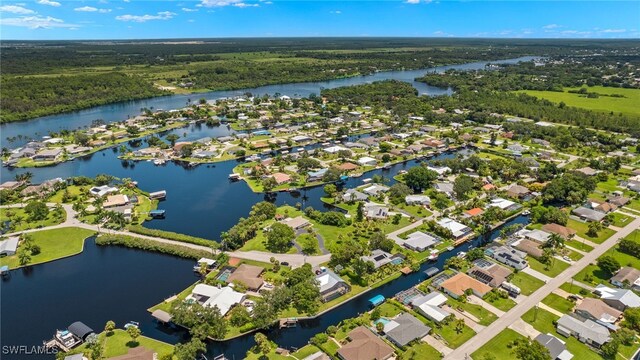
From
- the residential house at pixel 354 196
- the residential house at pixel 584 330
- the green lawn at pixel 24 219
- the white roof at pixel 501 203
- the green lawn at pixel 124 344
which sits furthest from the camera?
the residential house at pixel 354 196

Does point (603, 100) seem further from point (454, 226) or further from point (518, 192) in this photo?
point (454, 226)

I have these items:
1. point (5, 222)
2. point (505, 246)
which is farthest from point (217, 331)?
point (5, 222)

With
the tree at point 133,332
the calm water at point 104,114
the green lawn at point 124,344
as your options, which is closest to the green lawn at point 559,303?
the green lawn at point 124,344

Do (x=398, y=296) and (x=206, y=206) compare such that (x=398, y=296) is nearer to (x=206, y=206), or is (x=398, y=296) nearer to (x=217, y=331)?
(x=217, y=331)

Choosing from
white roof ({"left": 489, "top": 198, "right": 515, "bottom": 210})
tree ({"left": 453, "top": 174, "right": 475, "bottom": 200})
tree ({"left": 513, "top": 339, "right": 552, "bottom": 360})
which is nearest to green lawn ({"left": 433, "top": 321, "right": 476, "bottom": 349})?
tree ({"left": 513, "top": 339, "right": 552, "bottom": 360})

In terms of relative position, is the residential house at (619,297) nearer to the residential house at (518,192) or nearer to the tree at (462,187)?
the tree at (462,187)

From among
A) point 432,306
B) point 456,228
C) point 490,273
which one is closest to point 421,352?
point 432,306
